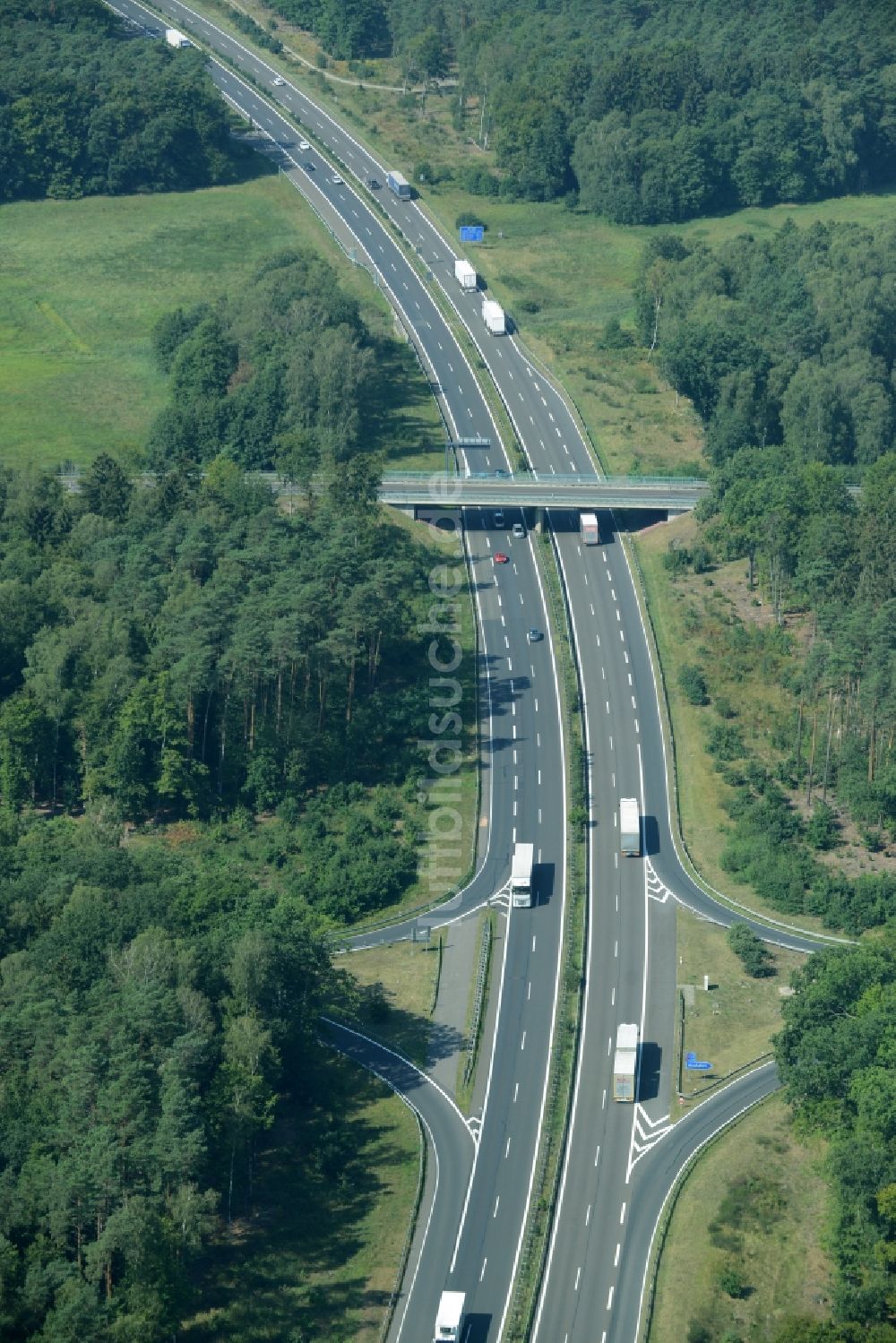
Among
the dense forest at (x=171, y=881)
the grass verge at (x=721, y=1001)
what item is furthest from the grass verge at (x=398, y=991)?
the grass verge at (x=721, y=1001)

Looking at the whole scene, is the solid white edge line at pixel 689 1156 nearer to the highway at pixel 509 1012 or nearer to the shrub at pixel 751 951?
the highway at pixel 509 1012

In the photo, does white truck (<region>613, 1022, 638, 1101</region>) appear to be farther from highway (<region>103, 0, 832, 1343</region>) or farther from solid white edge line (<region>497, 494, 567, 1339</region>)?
solid white edge line (<region>497, 494, 567, 1339</region>)

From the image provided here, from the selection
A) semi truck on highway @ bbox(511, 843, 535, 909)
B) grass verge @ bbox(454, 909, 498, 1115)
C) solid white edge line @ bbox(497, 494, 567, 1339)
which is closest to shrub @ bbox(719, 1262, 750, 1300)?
solid white edge line @ bbox(497, 494, 567, 1339)

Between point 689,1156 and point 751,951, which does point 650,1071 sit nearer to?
point 689,1156

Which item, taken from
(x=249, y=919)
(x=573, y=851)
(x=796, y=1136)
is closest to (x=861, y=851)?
(x=573, y=851)

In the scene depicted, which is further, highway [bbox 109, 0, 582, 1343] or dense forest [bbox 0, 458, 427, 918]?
dense forest [bbox 0, 458, 427, 918]

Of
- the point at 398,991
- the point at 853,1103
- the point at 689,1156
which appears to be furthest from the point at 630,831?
the point at 853,1103
